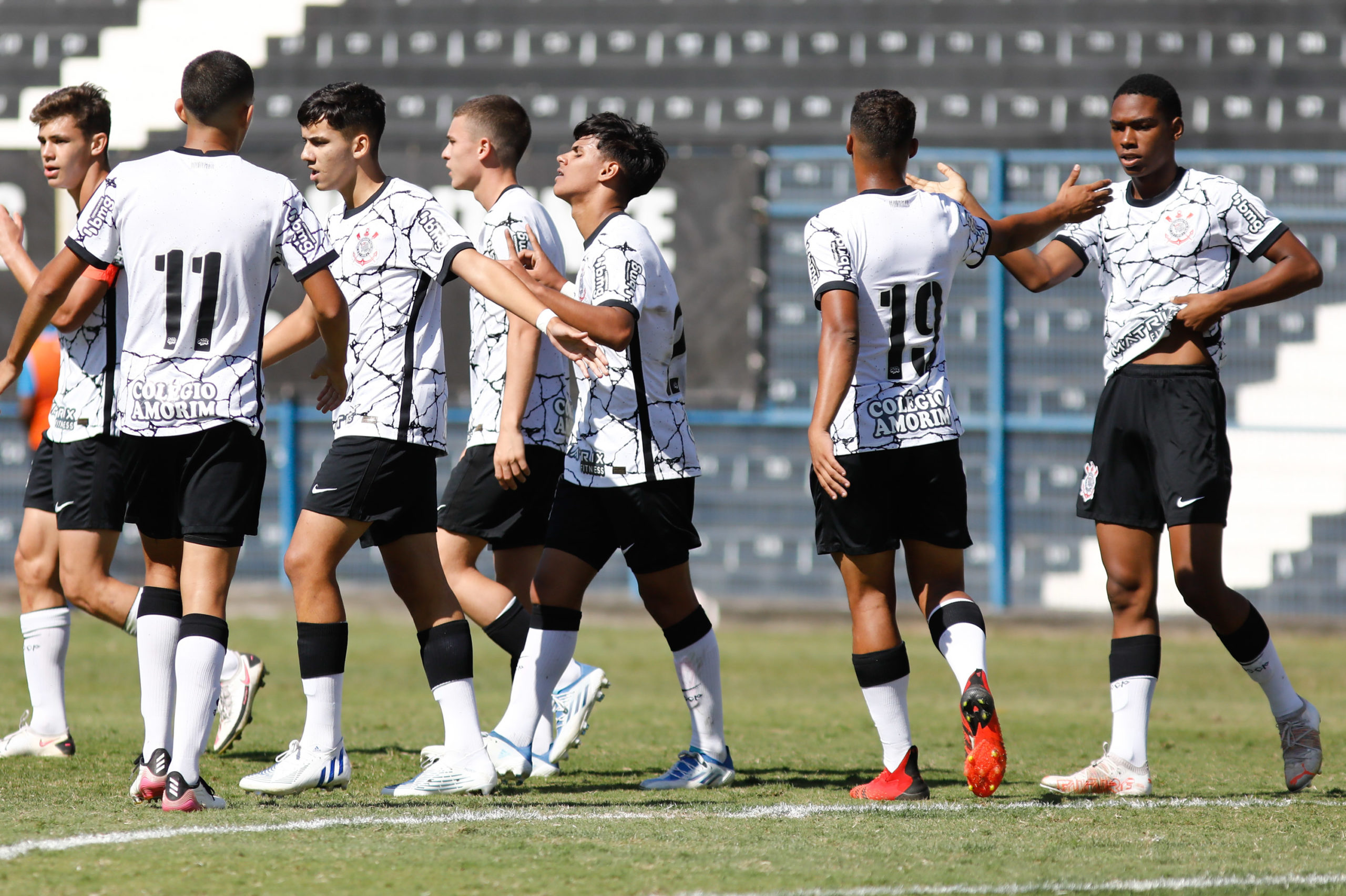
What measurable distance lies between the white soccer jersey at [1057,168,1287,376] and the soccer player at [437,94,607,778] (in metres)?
1.90

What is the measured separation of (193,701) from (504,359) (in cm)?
176

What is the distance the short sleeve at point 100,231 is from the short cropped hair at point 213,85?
1.01 ft

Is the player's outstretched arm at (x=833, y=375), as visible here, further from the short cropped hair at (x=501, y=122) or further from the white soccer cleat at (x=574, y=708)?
the short cropped hair at (x=501, y=122)

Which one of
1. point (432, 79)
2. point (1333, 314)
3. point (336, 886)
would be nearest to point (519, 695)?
point (336, 886)

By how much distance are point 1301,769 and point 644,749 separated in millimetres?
2399

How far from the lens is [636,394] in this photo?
483 cm

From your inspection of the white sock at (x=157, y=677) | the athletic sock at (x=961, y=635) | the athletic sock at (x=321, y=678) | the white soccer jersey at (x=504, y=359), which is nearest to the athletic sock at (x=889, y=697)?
the athletic sock at (x=961, y=635)

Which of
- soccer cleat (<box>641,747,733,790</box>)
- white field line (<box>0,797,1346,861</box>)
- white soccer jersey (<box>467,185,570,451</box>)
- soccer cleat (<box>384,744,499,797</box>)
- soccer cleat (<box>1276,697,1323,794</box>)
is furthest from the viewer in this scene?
white soccer jersey (<box>467,185,570,451</box>)

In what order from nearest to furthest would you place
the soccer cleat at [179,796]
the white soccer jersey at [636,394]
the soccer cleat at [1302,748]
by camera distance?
the soccer cleat at [179,796], the white soccer jersey at [636,394], the soccer cleat at [1302,748]

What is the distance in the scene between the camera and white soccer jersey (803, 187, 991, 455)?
4.66 meters

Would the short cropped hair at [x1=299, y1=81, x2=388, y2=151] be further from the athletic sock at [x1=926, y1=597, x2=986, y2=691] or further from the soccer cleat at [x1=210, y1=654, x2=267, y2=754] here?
the athletic sock at [x1=926, y1=597, x2=986, y2=691]

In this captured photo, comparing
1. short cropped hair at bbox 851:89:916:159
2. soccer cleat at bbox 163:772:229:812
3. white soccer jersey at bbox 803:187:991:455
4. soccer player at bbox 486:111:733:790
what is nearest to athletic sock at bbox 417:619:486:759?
soccer player at bbox 486:111:733:790

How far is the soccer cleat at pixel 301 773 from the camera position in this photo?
4.52 metres

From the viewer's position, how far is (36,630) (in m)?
5.68
